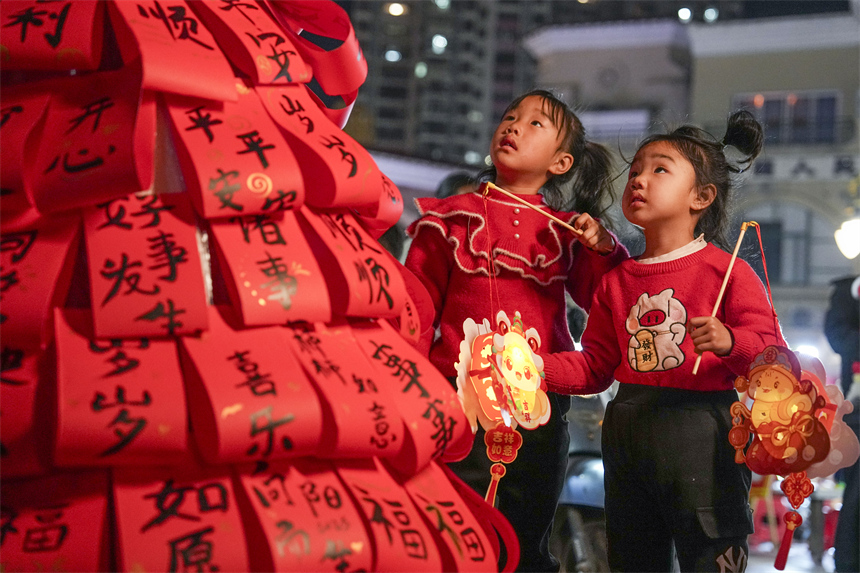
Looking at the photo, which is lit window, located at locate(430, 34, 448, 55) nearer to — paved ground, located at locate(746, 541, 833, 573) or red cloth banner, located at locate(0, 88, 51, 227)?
paved ground, located at locate(746, 541, 833, 573)

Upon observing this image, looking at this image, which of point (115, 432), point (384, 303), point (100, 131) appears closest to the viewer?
point (115, 432)

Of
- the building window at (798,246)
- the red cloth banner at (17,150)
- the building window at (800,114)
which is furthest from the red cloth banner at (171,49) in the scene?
the building window at (800,114)

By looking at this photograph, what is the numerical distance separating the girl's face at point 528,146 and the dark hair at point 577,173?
23 mm

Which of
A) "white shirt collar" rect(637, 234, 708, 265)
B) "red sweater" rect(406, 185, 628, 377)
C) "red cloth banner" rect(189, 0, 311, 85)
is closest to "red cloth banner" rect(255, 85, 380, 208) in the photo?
"red cloth banner" rect(189, 0, 311, 85)

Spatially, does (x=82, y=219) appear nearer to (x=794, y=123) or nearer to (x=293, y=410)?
(x=293, y=410)

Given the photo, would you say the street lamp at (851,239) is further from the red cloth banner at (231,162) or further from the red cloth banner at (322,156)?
the red cloth banner at (231,162)

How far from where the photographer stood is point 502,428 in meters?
1.60

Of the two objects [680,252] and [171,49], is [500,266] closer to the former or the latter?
[680,252]

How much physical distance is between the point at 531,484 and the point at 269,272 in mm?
898

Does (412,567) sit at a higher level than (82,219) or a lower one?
lower

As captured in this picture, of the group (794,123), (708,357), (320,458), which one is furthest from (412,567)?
(794,123)

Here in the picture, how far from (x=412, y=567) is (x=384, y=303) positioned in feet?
1.21

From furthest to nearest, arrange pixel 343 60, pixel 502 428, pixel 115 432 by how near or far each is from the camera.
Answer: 1. pixel 502 428
2. pixel 343 60
3. pixel 115 432

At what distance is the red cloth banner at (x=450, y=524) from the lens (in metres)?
1.16
